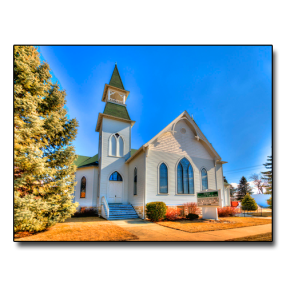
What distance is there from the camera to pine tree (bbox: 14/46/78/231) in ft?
18.9

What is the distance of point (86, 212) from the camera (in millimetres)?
15102

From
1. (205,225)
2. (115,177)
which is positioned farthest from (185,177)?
→ (115,177)

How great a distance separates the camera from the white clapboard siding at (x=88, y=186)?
16234mm

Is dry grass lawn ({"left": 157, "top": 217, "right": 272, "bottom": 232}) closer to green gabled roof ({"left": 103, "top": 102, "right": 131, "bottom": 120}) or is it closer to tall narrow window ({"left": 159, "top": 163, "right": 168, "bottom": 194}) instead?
tall narrow window ({"left": 159, "top": 163, "right": 168, "bottom": 194})

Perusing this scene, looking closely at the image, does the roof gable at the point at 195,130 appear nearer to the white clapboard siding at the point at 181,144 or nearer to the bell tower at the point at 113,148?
the white clapboard siding at the point at 181,144

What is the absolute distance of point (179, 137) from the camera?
15.0m

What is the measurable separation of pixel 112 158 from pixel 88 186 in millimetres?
4065

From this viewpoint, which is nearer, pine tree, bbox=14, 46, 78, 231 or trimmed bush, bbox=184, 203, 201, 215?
pine tree, bbox=14, 46, 78, 231

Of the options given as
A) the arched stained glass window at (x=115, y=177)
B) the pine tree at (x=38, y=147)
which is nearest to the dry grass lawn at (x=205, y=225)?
the pine tree at (x=38, y=147)

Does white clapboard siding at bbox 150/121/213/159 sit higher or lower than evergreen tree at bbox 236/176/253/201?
higher

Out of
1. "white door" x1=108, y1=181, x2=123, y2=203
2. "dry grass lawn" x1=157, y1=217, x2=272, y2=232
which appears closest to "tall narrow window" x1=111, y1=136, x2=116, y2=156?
"white door" x1=108, y1=181, x2=123, y2=203

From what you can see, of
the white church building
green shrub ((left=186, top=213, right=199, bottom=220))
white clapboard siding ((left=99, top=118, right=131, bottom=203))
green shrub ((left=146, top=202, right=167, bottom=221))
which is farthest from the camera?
white clapboard siding ((left=99, top=118, right=131, bottom=203))

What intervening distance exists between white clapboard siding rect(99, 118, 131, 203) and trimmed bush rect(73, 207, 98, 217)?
210cm
